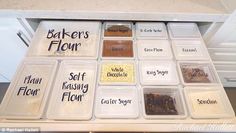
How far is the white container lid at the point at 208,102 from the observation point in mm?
470

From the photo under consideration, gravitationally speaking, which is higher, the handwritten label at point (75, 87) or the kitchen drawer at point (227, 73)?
the kitchen drawer at point (227, 73)

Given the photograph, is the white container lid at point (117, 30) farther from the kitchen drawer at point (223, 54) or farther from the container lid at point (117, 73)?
the kitchen drawer at point (223, 54)

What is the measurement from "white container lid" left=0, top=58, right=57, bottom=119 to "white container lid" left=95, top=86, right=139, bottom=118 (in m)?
0.14

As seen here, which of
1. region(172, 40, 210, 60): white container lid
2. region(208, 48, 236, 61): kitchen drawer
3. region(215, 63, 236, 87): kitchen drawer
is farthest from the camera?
region(215, 63, 236, 87): kitchen drawer

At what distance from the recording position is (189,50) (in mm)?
635

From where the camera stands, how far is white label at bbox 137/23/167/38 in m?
0.69

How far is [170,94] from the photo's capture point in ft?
1.78

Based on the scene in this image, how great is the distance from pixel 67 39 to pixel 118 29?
190mm

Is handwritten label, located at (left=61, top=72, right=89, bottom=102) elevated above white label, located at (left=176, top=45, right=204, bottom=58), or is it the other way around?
white label, located at (left=176, top=45, right=204, bottom=58)

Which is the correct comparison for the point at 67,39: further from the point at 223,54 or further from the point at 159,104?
the point at 223,54

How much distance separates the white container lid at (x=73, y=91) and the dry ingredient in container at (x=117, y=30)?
159mm

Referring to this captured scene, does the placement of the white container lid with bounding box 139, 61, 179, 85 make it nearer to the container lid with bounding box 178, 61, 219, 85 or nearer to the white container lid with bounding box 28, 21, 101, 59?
the container lid with bounding box 178, 61, 219, 85

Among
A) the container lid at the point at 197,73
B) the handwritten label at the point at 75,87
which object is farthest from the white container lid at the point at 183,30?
the handwritten label at the point at 75,87

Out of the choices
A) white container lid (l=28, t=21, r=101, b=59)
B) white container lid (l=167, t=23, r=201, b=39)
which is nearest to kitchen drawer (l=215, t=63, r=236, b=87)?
white container lid (l=167, t=23, r=201, b=39)
